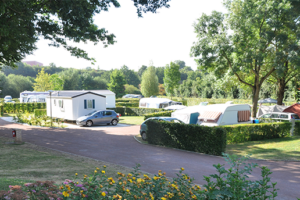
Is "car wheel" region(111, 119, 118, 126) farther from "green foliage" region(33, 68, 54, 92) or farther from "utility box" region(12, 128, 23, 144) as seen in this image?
"green foliage" region(33, 68, 54, 92)

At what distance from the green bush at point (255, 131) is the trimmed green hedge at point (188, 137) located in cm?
222

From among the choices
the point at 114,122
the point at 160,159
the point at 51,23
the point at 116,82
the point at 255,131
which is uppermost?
the point at 116,82

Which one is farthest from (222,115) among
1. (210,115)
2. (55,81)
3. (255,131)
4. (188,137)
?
(55,81)

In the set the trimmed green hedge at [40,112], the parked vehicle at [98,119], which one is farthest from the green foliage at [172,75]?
the parked vehicle at [98,119]

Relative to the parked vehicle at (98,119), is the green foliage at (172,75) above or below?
above

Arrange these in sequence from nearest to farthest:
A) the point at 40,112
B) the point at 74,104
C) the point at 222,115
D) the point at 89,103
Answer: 1. the point at 222,115
2. the point at 74,104
3. the point at 89,103
4. the point at 40,112

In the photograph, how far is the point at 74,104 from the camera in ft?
76.2

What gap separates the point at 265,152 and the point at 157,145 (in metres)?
5.25

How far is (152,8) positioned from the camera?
37.6 feet

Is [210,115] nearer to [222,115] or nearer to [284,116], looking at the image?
[222,115]

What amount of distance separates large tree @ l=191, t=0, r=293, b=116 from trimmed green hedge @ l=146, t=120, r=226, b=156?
37.7 feet

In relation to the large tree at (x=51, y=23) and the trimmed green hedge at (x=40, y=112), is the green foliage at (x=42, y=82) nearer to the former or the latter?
the trimmed green hedge at (x=40, y=112)

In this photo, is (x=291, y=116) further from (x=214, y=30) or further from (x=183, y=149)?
(x=183, y=149)

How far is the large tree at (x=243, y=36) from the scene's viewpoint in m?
20.3
